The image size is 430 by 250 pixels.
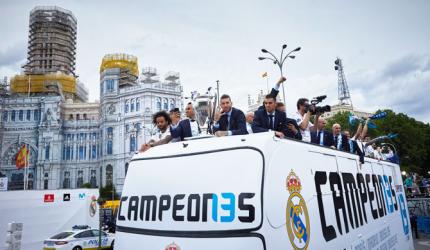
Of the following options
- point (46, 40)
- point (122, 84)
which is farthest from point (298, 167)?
point (46, 40)

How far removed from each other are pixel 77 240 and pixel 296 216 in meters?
14.9

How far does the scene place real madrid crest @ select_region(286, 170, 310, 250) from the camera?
3.35 meters

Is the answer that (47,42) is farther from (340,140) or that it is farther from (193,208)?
(193,208)

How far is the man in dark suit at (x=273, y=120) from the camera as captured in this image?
491 cm

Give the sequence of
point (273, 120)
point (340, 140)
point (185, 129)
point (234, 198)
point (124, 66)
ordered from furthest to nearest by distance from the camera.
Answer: point (124, 66), point (340, 140), point (185, 129), point (273, 120), point (234, 198)

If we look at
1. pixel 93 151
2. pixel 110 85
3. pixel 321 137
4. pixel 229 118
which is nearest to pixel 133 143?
pixel 93 151

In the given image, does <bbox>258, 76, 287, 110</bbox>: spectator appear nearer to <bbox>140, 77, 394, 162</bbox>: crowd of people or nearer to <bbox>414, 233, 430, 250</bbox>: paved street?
<bbox>140, 77, 394, 162</bbox>: crowd of people

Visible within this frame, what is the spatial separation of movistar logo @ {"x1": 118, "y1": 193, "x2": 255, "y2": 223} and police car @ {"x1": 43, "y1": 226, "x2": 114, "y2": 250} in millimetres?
13144

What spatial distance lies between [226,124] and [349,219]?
2338mm

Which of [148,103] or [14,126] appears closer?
[148,103]

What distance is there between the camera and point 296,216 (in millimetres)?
3506

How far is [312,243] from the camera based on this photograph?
144 inches

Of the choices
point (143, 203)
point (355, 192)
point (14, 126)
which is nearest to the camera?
point (143, 203)

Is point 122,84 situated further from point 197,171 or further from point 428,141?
point 197,171
